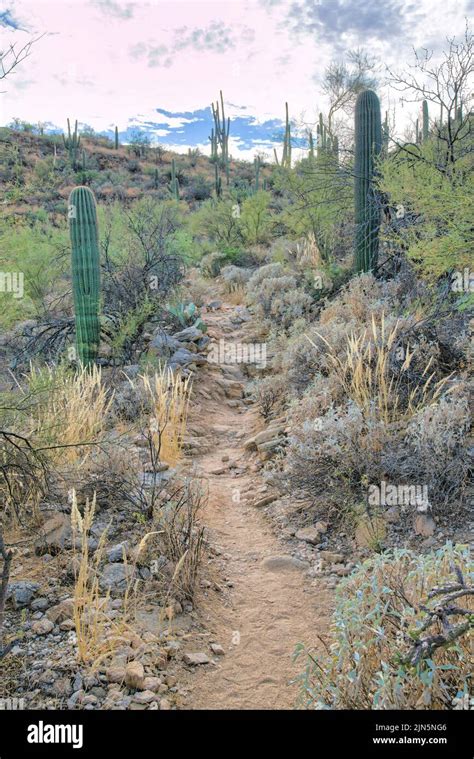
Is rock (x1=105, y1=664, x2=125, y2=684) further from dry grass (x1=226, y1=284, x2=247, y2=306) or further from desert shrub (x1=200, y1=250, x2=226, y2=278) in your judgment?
desert shrub (x1=200, y1=250, x2=226, y2=278)

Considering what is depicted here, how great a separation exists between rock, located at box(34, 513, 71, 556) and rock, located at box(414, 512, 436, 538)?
2.18 meters

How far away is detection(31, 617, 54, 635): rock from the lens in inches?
107

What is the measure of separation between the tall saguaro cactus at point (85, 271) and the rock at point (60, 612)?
4.55 meters

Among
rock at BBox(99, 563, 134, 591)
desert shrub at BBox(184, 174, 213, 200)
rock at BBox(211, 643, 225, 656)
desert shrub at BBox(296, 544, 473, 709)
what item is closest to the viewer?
desert shrub at BBox(296, 544, 473, 709)

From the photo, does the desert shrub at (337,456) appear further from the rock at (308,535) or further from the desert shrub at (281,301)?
the desert shrub at (281,301)

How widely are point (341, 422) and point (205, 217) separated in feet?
52.2

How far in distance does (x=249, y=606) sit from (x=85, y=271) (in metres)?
5.12

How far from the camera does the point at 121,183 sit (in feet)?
93.9

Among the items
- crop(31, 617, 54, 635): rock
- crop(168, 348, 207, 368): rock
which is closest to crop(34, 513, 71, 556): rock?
crop(31, 617, 54, 635): rock

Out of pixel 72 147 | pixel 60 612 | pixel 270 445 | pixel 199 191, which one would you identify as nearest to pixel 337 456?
pixel 270 445

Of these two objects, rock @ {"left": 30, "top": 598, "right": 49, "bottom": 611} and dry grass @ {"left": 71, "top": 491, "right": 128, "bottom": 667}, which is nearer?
dry grass @ {"left": 71, "top": 491, "right": 128, "bottom": 667}

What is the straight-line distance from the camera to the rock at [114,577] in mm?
3107
